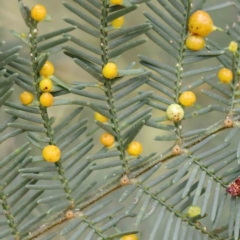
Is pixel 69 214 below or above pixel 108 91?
below

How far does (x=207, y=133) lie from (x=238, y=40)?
0.12 meters

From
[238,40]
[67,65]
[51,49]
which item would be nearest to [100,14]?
[51,49]

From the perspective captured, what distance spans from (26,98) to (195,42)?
0.63ft

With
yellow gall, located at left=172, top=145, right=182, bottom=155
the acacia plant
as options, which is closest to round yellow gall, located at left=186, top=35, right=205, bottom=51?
the acacia plant

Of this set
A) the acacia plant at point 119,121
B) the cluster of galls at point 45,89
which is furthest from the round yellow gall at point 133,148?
the cluster of galls at point 45,89

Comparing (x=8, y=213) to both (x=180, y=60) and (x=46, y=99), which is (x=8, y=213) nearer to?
(x=46, y=99)

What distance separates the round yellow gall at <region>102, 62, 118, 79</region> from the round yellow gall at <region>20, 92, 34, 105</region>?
8cm

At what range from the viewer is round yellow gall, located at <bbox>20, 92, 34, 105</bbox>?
378 millimetres

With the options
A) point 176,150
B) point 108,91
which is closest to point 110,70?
point 108,91

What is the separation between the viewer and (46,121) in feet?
1.28

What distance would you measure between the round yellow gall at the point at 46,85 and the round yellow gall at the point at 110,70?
0.06 metres

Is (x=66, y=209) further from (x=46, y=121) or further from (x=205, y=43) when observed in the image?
(x=205, y=43)

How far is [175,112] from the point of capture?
1.35 feet

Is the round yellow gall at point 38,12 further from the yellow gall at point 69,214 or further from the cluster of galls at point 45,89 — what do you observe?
the yellow gall at point 69,214
